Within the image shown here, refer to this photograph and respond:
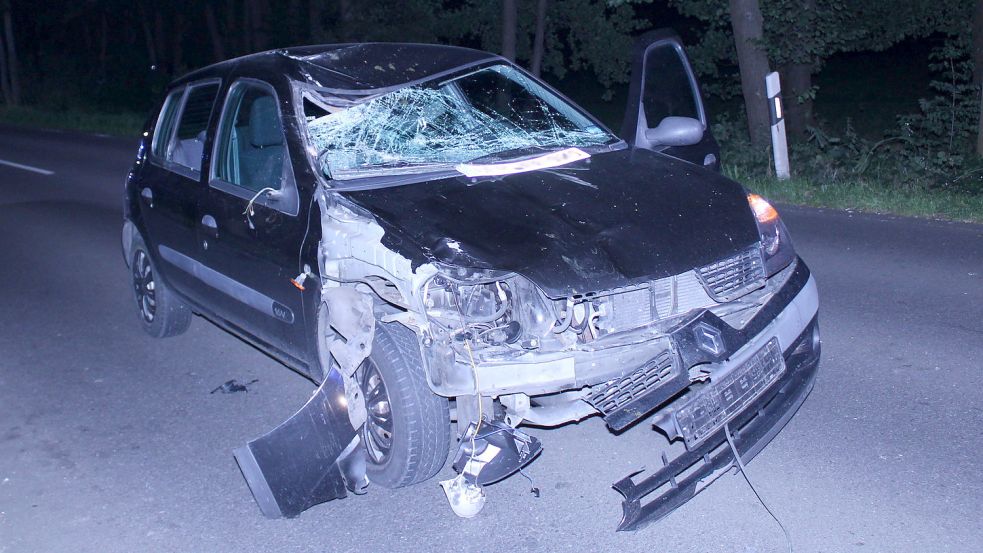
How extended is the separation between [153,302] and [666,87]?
3.76m

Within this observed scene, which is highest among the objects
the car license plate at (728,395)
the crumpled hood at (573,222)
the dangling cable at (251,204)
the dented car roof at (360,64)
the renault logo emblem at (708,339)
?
the dented car roof at (360,64)

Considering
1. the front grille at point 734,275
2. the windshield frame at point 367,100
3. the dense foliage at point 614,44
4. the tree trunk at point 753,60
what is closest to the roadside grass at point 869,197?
the dense foliage at point 614,44

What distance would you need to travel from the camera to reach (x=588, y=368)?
3.93 metres

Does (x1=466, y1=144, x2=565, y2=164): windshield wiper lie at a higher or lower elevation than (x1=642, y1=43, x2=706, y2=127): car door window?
lower

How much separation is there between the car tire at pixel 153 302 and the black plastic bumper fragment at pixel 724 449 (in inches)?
147

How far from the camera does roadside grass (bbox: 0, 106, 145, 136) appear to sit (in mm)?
24938

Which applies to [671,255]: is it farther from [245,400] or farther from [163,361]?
[163,361]

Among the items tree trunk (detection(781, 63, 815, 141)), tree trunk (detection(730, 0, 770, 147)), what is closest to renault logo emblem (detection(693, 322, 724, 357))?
tree trunk (detection(730, 0, 770, 147))

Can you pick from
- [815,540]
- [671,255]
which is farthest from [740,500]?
[671,255]

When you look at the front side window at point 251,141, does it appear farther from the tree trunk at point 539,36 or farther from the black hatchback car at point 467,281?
the tree trunk at point 539,36

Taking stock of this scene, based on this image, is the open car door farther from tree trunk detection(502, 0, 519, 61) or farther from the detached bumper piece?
tree trunk detection(502, 0, 519, 61)

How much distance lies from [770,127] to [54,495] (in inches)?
385

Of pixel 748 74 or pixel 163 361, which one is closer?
pixel 163 361

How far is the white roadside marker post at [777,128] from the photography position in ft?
38.5
